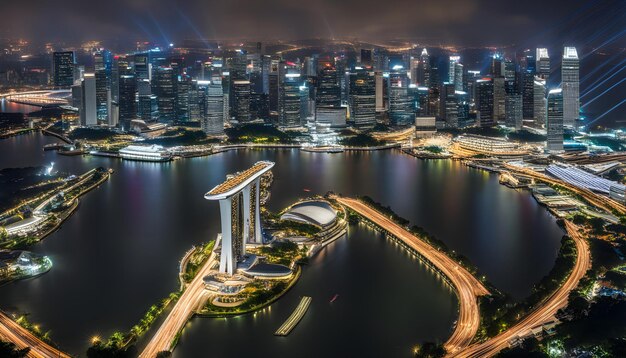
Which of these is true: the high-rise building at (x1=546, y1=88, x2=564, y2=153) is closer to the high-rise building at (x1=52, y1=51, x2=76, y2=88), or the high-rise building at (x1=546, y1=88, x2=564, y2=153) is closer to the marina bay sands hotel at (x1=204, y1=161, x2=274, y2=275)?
the marina bay sands hotel at (x1=204, y1=161, x2=274, y2=275)

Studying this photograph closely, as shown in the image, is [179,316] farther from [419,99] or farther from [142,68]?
[419,99]

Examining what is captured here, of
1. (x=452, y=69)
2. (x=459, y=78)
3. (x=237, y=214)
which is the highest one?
(x=452, y=69)

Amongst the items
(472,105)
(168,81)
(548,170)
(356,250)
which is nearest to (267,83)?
(168,81)

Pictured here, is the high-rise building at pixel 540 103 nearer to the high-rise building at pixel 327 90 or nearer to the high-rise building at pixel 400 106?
the high-rise building at pixel 400 106

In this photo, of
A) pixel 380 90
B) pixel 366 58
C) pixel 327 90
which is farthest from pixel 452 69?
pixel 327 90

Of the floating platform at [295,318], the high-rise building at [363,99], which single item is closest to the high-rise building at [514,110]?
the high-rise building at [363,99]
